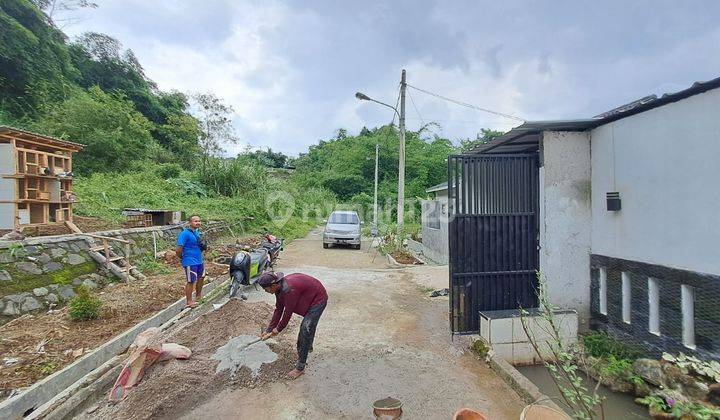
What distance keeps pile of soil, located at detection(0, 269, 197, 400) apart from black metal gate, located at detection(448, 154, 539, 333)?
509 centimetres

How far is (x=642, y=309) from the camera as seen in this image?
15.7 ft

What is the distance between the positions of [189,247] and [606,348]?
268 inches

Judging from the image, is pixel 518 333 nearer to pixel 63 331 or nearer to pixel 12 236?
pixel 63 331

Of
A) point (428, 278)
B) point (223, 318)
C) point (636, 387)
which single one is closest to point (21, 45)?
point (223, 318)

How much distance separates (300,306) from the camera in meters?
4.17

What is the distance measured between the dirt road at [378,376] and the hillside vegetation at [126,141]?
27.9ft

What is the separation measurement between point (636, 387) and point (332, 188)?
97.7 feet

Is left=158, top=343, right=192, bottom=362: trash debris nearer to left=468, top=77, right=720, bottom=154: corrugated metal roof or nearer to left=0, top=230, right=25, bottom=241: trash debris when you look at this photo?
left=0, top=230, right=25, bottom=241: trash debris

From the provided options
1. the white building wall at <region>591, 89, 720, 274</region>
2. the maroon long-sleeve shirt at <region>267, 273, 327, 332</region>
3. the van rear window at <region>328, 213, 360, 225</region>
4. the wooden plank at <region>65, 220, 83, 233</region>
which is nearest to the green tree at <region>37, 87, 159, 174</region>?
the wooden plank at <region>65, 220, 83, 233</region>

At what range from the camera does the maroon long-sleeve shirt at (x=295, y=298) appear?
410 cm

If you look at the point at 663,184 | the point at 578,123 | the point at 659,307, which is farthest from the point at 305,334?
the point at 578,123

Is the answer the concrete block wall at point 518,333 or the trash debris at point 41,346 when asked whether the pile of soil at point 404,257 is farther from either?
the trash debris at point 41,346

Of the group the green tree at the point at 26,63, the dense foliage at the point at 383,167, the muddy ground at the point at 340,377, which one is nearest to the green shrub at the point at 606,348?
the muddy ground at the point at 340,377

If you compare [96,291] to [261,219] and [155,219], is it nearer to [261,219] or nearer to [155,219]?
[155,219]
